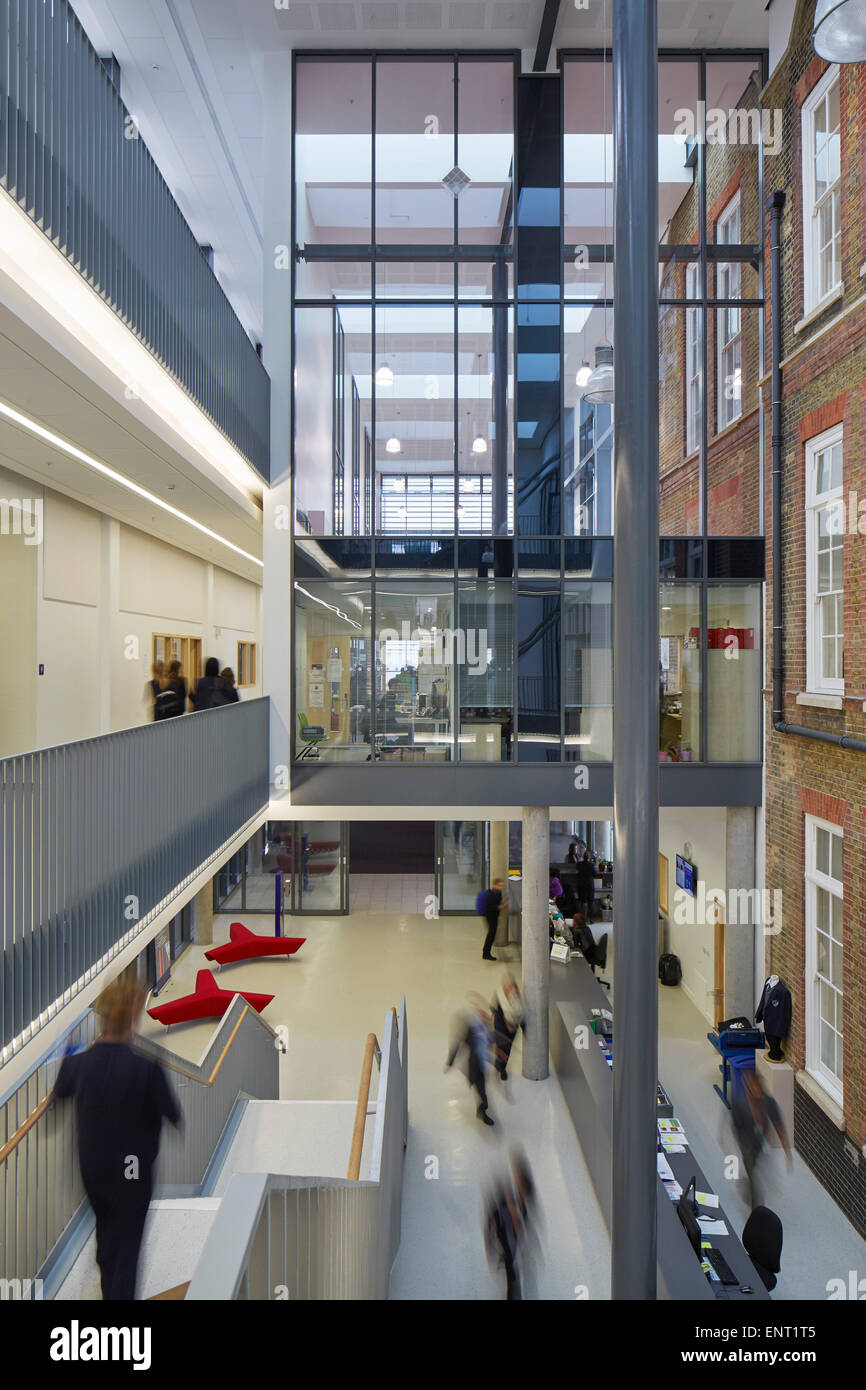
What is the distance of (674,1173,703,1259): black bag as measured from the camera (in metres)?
6.16

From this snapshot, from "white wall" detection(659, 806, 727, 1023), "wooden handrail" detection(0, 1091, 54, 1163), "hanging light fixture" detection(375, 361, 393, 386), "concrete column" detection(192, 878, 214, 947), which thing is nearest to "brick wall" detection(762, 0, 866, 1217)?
"white wall" detection(659, 806, 727, 1023)

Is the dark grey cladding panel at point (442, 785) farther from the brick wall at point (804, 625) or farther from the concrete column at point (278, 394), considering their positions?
the brick wall at point (804, 625)

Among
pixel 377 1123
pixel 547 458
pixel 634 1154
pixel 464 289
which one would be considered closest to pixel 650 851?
pixel 634 1154

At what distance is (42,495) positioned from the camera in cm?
887

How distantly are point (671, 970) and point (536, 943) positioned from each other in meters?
3.73

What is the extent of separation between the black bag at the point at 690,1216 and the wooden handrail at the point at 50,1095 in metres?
4.10

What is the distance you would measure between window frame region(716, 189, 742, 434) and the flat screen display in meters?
6.78

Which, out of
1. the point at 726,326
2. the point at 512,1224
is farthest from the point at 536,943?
the point at 726,326

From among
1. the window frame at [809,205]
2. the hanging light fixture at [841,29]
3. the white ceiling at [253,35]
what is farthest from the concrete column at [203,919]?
the hanging light fixture at [841,29]

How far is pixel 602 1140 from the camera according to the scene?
7902 millimetres

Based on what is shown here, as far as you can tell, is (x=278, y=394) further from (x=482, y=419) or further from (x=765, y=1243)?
(x=765, y=1243)

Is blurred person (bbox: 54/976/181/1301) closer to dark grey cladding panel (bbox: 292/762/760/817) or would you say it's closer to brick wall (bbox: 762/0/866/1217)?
dark grey cladding panel (bbox: 292/762/760/817)

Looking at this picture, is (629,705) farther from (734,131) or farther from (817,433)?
(734,131)

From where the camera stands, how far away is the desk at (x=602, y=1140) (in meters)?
5.63
